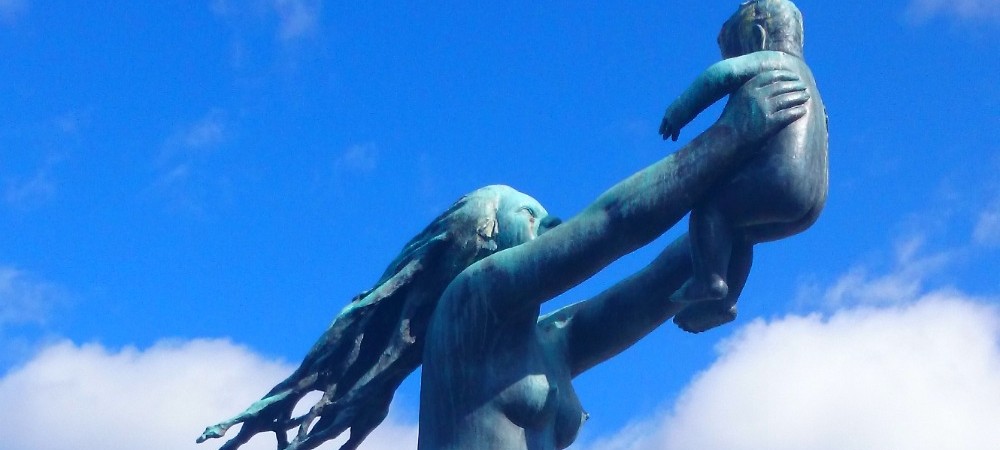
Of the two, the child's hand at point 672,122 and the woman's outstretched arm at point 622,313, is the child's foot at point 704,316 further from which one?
the child's hand at point 672,122

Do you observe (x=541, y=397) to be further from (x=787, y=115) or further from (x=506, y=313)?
(x=787, y=115)

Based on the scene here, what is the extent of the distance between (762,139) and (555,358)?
1333 mm

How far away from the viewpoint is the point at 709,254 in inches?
204

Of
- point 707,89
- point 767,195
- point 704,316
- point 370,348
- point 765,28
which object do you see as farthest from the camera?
point 370,348

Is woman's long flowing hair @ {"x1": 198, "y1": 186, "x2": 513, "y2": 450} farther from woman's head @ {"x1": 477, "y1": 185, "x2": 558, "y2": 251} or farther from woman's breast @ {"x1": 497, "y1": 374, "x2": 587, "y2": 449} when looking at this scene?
woman's breast @ {"x1": 497, "y1": 374, "x2": 587, "y2": 449}

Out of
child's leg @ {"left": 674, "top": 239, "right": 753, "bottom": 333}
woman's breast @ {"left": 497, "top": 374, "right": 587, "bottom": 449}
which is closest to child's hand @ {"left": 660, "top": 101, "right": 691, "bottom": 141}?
child's leg @ {"left": 674, "top": 239, "right": 753, "bottom": 333}

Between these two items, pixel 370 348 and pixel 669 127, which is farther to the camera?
pixel 370 348

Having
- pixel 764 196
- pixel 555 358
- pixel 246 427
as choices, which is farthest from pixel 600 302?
pixel 246 427

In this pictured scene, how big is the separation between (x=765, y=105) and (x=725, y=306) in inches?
34.2

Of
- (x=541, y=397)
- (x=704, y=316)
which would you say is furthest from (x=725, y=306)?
(x=541, y=397)

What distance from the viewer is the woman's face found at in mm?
5836

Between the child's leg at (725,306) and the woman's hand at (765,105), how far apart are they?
46 cm

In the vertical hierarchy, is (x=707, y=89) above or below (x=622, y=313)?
above

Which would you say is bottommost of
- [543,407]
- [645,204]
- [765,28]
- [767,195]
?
[543,407]
